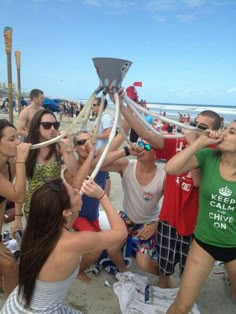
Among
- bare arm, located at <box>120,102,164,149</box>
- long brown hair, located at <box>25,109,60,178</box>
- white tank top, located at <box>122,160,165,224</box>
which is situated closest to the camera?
bare arm, located at <box>120,102,164,149</box>

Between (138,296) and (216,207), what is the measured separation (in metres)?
1.27

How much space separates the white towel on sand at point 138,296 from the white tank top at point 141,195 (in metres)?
0.58

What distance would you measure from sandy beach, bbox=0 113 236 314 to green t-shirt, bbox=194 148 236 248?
940 mm

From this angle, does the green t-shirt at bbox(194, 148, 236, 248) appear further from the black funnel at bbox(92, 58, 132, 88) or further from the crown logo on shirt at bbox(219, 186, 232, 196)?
the black funnel at bbox(92, 58, 132, 88)

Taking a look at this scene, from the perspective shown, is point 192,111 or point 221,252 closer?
point 221,252

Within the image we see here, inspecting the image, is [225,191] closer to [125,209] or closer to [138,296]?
[125,209]

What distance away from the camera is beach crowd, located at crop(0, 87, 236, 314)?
5.59 feet

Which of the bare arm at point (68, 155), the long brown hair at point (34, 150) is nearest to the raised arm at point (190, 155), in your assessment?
the bare arm at point (68, 155)

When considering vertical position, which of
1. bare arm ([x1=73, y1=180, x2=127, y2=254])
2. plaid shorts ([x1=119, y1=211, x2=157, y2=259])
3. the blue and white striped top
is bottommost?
plaid shorts ([x1=119, y1=211, x2=157, y2=259])

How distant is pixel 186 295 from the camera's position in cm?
206

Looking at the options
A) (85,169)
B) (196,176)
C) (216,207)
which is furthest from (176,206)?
(85,169)

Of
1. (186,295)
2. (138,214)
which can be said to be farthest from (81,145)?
(186,295)

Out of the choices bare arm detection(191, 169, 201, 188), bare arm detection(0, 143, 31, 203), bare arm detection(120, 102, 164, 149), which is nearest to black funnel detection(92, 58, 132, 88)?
bare arm detection(120, 102, 164, 149)

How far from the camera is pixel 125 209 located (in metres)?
3.03
